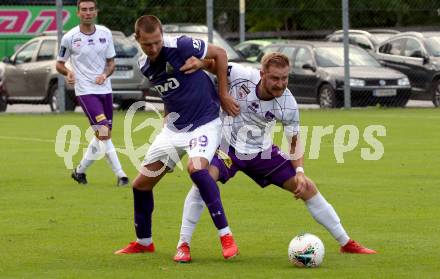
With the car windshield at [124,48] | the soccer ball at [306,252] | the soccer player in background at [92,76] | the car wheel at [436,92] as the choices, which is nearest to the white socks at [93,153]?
the soccer player in background at [92,76]

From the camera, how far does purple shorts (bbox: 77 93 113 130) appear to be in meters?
14.9

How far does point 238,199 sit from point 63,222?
2359 mm

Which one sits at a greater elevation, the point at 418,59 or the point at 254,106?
the point at 254,106

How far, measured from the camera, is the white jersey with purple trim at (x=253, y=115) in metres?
9.57

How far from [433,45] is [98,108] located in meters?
17.8

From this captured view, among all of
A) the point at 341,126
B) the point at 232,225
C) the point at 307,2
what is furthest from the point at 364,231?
the point at 307,2

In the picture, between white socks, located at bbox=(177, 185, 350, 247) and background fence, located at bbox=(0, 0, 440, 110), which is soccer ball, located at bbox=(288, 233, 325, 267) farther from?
background fence, located at bbox=(0, 0, 440, 110)

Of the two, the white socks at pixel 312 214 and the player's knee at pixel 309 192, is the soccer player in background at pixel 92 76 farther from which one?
the player's knee at pixel 309 192

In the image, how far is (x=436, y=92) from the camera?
1190 inches

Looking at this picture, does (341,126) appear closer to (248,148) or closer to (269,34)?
Result: (248,148)

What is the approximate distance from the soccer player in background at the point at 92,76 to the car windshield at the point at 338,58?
1509 cm

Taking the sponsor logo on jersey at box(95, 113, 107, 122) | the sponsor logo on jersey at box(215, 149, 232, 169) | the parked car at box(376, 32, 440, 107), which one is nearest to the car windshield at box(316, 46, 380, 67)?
the parked car at box(376, 32, 440, 107)
